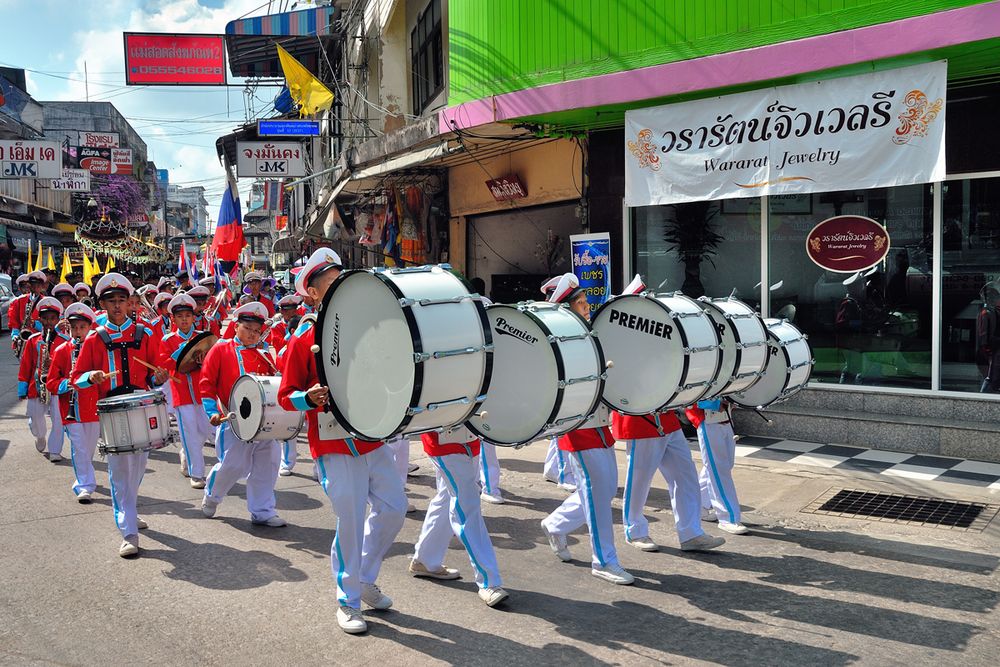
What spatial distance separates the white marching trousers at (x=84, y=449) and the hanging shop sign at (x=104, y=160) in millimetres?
45054

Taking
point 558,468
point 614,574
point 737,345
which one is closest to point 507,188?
point 558,468

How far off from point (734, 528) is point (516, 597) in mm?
2064

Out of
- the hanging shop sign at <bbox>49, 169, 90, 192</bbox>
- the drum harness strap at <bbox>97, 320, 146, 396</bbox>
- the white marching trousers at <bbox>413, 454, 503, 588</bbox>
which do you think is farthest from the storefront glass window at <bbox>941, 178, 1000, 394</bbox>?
the hanging shop sign at <bbox>49, 169, 90, 192</bbox>

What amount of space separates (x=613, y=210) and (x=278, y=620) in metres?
7.92

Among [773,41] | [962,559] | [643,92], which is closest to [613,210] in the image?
[643,92]

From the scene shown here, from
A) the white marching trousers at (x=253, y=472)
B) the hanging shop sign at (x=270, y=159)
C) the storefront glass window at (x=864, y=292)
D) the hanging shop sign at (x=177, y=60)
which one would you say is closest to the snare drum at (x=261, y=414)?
the white marching trousers at (x=253, y=472)

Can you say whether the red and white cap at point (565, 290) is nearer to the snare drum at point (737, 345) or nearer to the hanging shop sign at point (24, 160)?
the snare drum at point (737, 345)

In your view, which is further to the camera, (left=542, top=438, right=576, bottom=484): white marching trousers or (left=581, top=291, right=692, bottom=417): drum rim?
(left=542, top=438, right=576, bottom=484): white marching trousers

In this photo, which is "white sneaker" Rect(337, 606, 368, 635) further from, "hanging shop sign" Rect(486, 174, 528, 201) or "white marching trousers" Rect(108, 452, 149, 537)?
"hanging shop sign" Rect(486, 174, 528, 201)

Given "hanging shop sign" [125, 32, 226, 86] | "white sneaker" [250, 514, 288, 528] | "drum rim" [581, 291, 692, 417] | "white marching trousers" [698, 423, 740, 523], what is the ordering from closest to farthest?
1. "drum rim" [581, 291, 692, 417]
2. "white marching trousers" [698, 423, 740, 523]
3. "white sneaker" [250, 514, 288, 528]
4. "hanging shop sign" [125, 32, 226, 86]

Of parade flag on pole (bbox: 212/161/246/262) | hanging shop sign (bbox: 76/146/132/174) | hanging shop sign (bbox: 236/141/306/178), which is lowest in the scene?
parade flag on pole (bbox: 212/161/246/262)

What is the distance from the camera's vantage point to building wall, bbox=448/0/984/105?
8773 mm

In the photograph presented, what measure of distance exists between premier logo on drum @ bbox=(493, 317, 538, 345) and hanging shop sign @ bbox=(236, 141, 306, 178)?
555 inches

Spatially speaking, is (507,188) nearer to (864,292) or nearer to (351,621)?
(864,292)
